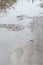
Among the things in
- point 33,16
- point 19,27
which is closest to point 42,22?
point 33,16

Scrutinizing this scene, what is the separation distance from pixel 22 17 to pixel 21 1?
0.50 feet

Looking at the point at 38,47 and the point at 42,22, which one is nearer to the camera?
the point at 38,47

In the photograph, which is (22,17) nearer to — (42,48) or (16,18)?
Answer: (16,18)

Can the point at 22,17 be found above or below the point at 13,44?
above

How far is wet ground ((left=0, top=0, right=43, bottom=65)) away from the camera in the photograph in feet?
3.68

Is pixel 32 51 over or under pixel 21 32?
under

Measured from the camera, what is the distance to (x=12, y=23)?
4.15ft

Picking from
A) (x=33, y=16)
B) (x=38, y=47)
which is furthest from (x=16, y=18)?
(x=38, y=47)

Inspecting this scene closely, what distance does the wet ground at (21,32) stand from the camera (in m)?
1.12

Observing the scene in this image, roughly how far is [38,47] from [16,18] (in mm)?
342

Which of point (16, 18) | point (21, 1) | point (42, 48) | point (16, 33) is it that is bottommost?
point (42, 48)

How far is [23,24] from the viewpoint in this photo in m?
1.25

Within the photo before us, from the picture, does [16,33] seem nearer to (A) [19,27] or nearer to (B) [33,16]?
(A) [19,27]

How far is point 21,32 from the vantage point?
1226 millimetres
